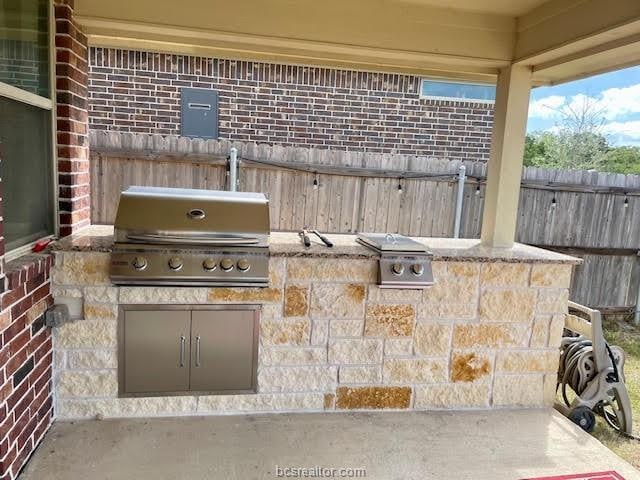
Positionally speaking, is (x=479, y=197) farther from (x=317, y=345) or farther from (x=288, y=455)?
(x=288, y=455)

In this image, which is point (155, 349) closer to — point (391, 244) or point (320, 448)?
point (320, 448)

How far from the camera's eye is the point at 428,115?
6395mm

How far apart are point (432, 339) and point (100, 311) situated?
2020 mm

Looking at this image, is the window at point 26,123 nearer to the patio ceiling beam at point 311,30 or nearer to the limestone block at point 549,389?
the patio ceiling beam at point 311,30

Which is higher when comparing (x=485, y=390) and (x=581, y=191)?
(x=581, y=191)

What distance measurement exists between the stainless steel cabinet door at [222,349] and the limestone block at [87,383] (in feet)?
1.53

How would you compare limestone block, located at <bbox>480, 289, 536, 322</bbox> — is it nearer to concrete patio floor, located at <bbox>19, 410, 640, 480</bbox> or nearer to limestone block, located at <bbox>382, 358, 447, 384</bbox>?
limestone block, located at <bbox>382, 358, 447, 384</bbox>

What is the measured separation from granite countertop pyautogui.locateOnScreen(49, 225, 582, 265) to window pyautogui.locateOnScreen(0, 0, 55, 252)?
0.77 feet

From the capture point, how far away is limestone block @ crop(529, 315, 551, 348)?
3.19 metres

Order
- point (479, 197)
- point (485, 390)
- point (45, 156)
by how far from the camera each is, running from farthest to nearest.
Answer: point (479, 197) → point (485, 390) → point (45, 156)

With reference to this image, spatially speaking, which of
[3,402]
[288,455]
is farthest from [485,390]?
[3,402]

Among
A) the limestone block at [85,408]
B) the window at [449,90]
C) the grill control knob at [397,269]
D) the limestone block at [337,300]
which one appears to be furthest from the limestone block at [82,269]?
the window at [449,90]

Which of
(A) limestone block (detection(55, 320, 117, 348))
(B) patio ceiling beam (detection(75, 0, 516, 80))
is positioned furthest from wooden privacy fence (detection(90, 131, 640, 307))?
(A) limestone block (detection(55, 320, 117, 348))

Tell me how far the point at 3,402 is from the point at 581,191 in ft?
19.2
